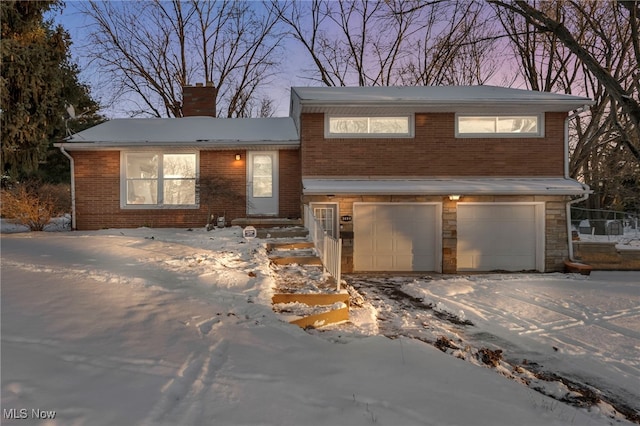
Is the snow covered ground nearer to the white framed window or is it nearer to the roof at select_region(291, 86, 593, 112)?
the roof at select_region(291, 86, 593, 112)

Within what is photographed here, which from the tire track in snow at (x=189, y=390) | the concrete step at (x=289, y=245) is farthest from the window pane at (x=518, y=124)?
the tire track in snow at (x=189, y=390)

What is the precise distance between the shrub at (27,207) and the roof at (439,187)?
8790 millimetres

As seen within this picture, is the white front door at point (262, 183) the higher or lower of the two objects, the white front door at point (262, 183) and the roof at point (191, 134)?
the lower

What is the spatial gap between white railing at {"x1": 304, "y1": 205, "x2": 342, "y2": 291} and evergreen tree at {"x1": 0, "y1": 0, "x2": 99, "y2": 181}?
766cm

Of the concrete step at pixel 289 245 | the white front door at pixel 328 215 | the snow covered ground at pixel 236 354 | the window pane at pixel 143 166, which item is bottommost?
the snow covered ground at pixel 236 354

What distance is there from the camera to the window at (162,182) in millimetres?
12556

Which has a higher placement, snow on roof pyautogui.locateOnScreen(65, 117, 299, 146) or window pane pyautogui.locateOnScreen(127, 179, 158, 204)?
snow on roof pyautogui.locateOnScreen(65, 117, 299, 146)

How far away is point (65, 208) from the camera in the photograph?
12953mm

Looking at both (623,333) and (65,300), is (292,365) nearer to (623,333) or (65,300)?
(65,300)

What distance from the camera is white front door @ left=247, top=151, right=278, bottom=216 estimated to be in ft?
41.1

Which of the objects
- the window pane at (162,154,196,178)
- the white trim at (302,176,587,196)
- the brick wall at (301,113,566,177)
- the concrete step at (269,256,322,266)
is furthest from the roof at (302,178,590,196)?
the window pane at (162,154,196,178)

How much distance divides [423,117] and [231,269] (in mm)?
8103

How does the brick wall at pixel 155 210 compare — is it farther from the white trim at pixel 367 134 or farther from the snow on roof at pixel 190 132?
the white trim at pixel 367 134

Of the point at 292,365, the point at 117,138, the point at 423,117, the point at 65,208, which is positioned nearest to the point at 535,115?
the point at 423,117
